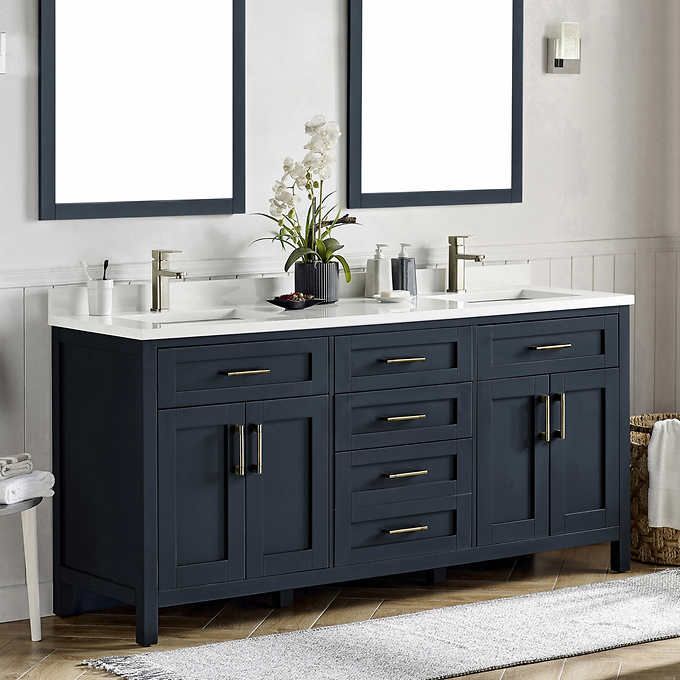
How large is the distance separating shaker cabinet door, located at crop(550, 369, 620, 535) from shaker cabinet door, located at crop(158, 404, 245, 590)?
1090 mm

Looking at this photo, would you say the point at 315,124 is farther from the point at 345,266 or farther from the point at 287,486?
the point at 287,486

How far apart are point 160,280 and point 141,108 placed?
20.0 inches

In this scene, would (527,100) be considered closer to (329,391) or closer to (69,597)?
(329,391)

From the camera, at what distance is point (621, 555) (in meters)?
4.79

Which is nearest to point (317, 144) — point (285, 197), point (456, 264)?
point (285, 197)

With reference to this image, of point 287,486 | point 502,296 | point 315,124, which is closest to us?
point 287,486

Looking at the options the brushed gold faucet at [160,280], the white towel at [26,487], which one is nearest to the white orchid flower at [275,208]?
the brushed gold faucet at [160,280]

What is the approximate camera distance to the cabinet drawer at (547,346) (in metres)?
4.46

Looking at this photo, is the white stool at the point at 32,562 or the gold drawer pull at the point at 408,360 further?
the gold drawer pull at the point at 408,360

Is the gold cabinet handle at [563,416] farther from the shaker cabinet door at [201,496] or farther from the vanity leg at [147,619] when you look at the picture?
the vanity leg at [147,619]

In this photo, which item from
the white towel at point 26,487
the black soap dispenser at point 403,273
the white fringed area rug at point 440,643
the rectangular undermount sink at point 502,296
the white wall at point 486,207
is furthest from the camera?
the rectangular undermount sink at point 502,296

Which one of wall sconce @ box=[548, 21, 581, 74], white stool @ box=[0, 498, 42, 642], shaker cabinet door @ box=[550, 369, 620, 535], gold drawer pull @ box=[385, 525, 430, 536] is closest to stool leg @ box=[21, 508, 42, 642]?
white stool @ box=[0, 498, 42, 642]

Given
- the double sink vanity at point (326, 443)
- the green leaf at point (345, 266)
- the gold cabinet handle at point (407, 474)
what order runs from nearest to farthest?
the double sink vanity at point (326, 443) → the gold cabinet handle at point (407, 474) → the green leaf at point (345, 266)

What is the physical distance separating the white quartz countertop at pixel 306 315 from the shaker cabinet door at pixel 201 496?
0.74ft
